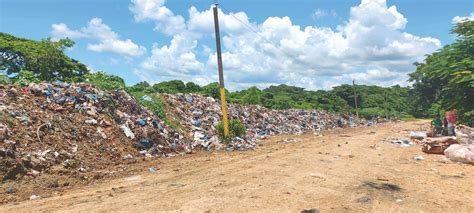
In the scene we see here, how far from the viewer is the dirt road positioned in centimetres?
485

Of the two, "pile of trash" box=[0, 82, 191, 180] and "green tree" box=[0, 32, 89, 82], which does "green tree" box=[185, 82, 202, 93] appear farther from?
"pile of trash" box=[0, 82, 191, 180]

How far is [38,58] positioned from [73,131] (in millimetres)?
13010

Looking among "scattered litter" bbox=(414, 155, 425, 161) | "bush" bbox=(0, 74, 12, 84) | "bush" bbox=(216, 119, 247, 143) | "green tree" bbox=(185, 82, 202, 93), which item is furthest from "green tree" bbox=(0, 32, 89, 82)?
"scattered litter" bbox=(414, 155, 425, 161)

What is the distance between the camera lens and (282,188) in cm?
564

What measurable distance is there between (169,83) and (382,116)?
29.9 metres

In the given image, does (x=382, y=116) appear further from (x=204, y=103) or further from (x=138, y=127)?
(x=138, y=127)

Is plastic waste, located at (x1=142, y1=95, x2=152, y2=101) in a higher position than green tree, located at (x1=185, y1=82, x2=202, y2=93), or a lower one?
lower

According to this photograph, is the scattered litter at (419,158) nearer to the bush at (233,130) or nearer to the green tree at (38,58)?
the bush at (233,130)

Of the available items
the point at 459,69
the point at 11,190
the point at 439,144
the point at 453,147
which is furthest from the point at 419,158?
the point at 11,190

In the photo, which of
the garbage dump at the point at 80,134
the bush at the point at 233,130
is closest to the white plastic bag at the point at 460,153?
the garbage dump at the point at 80,134

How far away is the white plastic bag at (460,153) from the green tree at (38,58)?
17998mm

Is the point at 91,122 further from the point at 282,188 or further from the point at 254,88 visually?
the point at 254,88

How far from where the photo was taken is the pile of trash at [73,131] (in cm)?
716

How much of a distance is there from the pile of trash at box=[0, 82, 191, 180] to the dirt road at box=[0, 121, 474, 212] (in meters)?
1.42
